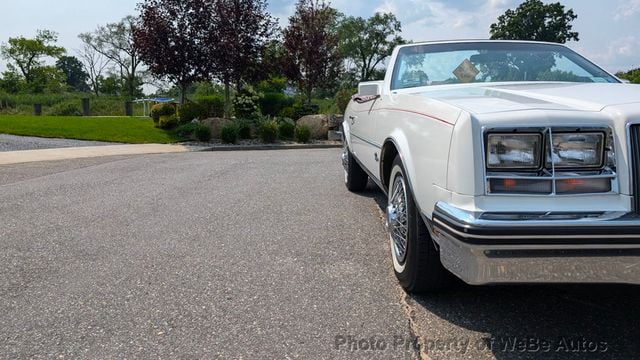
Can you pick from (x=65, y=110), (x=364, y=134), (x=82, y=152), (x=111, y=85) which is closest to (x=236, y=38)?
(x=82, y=152)

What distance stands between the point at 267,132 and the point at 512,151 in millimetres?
14188

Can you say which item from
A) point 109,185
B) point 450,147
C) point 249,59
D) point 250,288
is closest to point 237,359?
point 250,288

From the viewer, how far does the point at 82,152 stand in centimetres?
1281

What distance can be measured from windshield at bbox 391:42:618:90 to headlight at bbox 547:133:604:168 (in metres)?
1.76

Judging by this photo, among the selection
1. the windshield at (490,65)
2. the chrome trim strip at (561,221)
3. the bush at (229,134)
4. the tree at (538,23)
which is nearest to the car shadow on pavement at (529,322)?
the chrome trim strip at (561,221)

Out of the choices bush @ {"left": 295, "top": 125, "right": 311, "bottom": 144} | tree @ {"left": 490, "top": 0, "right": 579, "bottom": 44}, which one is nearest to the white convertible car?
bush @ {"left": 295, "top": 125, "right": 311, "bottom": 144}

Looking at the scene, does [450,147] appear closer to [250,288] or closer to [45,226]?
[250,288]

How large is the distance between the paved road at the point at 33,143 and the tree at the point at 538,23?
49.6m

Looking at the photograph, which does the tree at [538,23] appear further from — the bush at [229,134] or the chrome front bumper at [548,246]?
the chrome front bumper at [548,246]

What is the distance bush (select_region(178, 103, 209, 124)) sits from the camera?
60.3 ft

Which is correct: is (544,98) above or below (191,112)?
below

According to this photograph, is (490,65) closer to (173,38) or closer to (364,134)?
(364,134)

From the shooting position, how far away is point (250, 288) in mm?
3340

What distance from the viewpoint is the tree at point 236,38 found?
17.7 m
